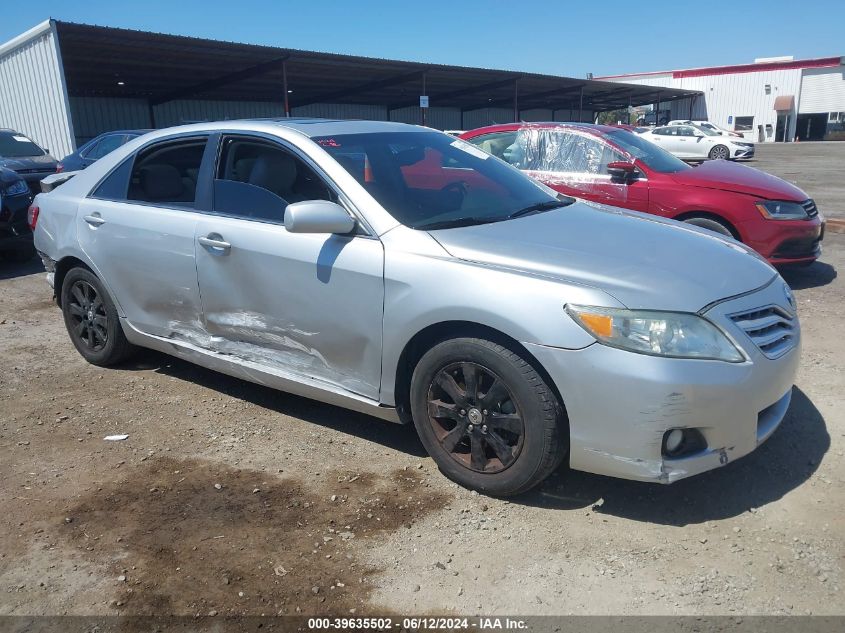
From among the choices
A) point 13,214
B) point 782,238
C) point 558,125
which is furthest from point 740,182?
point 13,214

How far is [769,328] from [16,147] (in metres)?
12.1

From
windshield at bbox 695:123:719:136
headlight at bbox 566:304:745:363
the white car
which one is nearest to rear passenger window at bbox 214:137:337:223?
headlight at bbox 566:304:745:363

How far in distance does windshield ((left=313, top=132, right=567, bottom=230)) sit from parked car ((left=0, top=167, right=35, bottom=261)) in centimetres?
621

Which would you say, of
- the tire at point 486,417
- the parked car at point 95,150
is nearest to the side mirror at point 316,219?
the tire at point 486,417

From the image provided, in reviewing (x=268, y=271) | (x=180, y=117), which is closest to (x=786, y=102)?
(x=180, y=117)

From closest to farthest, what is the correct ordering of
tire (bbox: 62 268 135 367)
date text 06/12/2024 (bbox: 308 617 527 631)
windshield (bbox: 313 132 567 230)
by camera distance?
date text 06/12/2024 (bbox: 308 617 527 631) → windshield (bbox: 313 132 567 230) → tire (bbox: 62 268 135 367)

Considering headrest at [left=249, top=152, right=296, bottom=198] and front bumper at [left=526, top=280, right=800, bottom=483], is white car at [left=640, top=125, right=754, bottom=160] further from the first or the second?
front bumper at [left=526, top=280, right=800, bottom=483]

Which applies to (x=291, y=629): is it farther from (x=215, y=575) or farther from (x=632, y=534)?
(x=632, y=534)

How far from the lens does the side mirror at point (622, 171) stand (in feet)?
22.2

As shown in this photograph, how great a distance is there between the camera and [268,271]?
355cm

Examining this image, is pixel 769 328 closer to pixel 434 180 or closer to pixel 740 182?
pixel 434 180

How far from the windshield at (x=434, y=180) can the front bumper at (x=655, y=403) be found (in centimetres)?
104

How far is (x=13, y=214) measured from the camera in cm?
820

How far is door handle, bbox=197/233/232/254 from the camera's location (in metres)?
3.70
